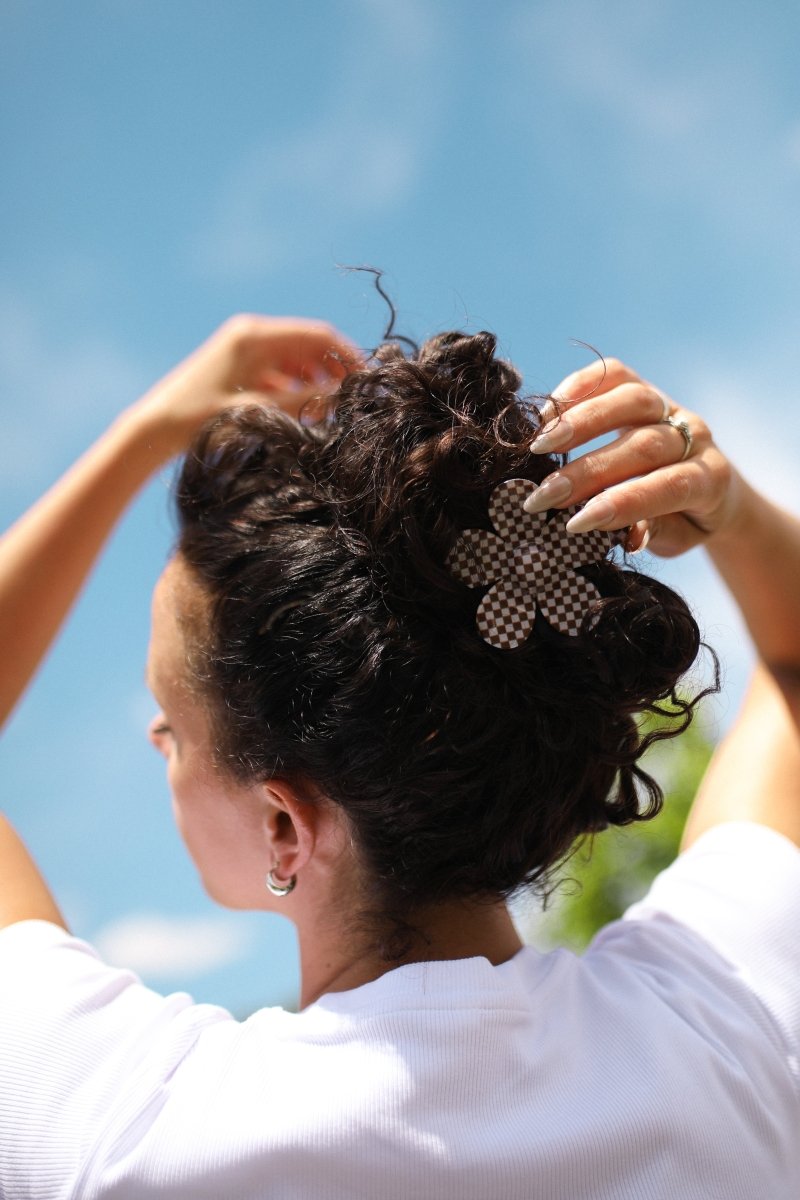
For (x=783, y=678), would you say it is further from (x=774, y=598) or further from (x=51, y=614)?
(x=51, y=614)

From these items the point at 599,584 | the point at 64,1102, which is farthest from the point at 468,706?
the point at 64,1102

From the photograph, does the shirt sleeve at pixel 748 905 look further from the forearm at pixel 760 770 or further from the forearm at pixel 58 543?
the forearm at pixel 58 543

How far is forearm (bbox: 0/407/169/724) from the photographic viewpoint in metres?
1.96

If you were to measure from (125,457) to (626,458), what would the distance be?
1119mm

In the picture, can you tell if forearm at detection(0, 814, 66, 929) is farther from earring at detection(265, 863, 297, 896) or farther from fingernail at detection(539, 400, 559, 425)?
fingernail at detection(539, 400, 559, 425)

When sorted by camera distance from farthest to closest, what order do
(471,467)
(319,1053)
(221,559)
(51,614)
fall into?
(51,614), (221,559), (471,467), (319,1053)

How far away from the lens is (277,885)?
1552 mm

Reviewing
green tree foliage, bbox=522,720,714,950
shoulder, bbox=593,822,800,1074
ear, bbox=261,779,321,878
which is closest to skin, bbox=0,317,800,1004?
ear, bbox=261,779,321,878

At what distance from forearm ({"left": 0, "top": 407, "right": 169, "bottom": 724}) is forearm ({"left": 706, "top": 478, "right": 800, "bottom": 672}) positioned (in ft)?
3.89

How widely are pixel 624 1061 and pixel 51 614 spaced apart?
132cm

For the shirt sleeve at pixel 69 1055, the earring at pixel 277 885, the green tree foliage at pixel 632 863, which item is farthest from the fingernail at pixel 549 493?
the green tree foliage at pixel 632 863

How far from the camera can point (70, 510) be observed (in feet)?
6.67

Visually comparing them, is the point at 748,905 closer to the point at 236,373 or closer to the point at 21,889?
the point at 21,889

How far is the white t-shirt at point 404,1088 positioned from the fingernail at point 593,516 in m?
0.58
